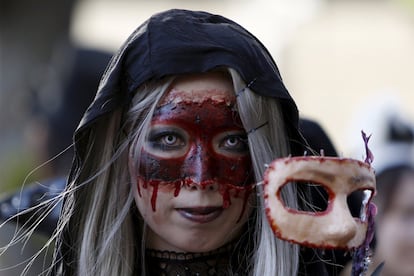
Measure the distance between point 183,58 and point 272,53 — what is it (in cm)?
1236

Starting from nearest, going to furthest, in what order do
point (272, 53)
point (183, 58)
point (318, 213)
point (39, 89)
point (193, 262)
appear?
1. point (318, 213)
2. point (183, 58)
3. point (193, 262)
4. point (39, 89)
5. point (272, 53)

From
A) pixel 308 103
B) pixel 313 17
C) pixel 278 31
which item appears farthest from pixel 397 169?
pixel 313 17

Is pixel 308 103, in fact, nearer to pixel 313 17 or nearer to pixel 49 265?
pixel 313 17

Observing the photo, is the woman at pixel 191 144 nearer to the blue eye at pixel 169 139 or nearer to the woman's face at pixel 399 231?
the blue eye at pixel 169 139

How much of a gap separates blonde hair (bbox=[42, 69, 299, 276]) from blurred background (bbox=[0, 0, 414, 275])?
0.28 metres

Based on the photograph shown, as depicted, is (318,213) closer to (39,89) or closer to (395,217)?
(395,217)

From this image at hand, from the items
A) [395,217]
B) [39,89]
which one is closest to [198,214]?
[395,217]

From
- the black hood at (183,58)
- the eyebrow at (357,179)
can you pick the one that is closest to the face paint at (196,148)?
the black hood at (183,58)

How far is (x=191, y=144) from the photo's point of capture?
163 inches

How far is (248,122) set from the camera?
412cm

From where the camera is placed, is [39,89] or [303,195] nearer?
[303,195]

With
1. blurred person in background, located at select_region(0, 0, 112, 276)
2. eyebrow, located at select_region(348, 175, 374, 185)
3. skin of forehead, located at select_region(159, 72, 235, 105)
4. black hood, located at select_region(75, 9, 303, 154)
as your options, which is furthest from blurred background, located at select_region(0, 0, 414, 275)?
eyebrow, located at select_region(348, 175, 374, 185)

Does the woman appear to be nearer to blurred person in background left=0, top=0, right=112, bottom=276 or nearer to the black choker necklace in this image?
the black choker necklace

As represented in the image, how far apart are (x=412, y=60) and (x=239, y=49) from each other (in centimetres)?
1439
